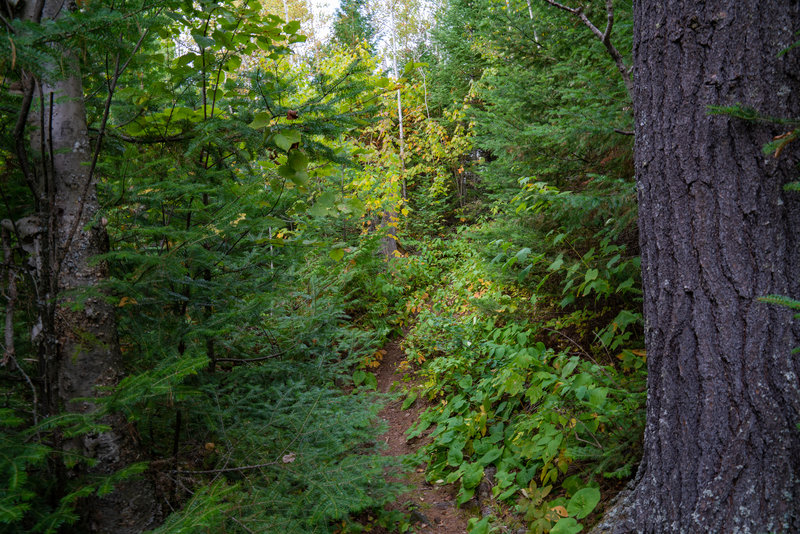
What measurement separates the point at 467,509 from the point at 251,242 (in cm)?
269

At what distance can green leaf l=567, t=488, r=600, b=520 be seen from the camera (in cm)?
247

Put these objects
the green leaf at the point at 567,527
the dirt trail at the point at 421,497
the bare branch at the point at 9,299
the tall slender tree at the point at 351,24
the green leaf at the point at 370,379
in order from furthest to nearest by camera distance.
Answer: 1. the tall slender tree at the point at 351,24
2. the green leaf at the point at 370,379
3. the dirt trail at the point at 421,497
4. the green leaf at the point at 567,527
5. the bare branch at the point at 9,299

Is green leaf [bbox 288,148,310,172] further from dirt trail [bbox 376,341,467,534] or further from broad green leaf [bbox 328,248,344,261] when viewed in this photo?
dirt trail [bbox 376,341,467,534]

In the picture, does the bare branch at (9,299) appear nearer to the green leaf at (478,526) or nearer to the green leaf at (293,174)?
the green leaf at (293,174)

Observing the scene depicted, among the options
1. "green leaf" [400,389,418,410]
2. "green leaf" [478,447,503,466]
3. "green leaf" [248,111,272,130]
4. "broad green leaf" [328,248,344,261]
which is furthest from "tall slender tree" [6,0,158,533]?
"green leaf" [400,389,418,410]

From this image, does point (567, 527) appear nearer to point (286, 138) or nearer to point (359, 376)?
point (286, 138)

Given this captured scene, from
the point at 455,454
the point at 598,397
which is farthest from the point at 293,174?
the point at 455,454

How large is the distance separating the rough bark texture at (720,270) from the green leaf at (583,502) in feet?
1.37

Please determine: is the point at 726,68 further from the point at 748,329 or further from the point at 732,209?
the point at 748,329

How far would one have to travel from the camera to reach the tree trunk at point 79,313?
1.77m

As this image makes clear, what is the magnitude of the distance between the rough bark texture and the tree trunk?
7.89 ft

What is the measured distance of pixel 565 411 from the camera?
10.2 ft

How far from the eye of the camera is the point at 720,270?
1.83 metres

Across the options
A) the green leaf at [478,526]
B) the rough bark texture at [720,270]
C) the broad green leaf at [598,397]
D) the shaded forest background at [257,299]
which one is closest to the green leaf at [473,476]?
the shaded forest background at [257,299]
